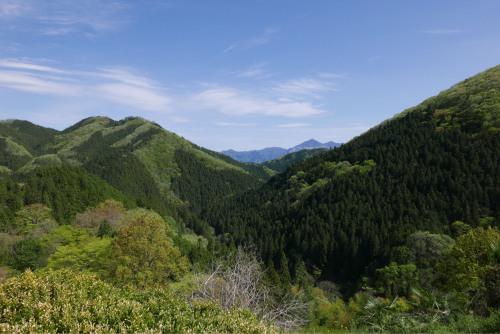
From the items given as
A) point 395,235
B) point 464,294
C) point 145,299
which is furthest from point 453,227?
point 145,299

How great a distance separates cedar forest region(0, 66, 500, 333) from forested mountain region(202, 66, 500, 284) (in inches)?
20.8

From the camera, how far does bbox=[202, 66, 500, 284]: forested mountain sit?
209 feet

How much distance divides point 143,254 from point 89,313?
63.7 feet

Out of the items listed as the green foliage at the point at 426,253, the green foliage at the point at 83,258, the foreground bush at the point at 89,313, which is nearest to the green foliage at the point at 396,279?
the green foliage at the point at 426,253

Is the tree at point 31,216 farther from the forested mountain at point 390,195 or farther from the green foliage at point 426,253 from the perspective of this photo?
the green foliage at point 426,253

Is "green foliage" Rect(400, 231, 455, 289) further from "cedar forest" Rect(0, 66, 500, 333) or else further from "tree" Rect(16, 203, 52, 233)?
"tree" Rect(16, 203, 52, 233)

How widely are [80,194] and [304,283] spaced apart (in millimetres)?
62037

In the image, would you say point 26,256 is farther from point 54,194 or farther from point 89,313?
point 54,194

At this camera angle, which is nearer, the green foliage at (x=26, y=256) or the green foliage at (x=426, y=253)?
the green foliage at (x=26, y=256)

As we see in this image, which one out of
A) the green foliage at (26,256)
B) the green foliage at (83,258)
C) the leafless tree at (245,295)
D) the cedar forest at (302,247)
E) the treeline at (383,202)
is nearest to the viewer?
the cedar forest at (302,247)

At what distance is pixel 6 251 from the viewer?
31875 mm

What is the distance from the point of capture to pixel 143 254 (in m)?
25.0

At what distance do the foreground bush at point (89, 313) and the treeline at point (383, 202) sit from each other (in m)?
58.8

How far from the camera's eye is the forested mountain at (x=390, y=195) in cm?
6370
